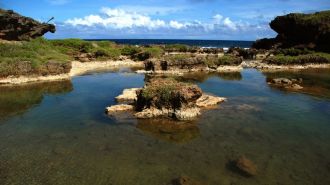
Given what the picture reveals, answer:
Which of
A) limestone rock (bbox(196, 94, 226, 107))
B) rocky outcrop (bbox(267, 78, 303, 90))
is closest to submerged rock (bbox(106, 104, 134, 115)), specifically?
limestone rock (bbox(196, 94, 226, 107))

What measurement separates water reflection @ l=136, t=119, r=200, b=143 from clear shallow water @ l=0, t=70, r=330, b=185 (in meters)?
0.08

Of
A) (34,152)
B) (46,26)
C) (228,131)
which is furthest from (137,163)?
(46,26)

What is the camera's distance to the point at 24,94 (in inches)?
1663

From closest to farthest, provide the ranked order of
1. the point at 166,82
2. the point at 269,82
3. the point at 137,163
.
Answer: the point at 137,163 → the point at 166,82 → the point at 269,82

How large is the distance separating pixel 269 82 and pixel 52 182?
40845 millimetres

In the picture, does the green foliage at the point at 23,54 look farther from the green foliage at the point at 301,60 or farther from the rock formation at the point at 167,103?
the green foliage at the point at 301,60

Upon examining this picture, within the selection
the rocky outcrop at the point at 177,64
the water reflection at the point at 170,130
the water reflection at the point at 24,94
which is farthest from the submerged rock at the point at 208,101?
the rocky outcrop at the point at 177,64

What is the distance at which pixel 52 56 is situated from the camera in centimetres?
5947

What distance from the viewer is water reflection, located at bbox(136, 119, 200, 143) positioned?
26.1m

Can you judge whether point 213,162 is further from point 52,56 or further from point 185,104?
point 52,56

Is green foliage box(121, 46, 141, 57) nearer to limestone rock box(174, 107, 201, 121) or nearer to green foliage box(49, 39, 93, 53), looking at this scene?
green foliage box(49, 39, 93, 53)

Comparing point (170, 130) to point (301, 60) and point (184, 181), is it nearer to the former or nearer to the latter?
point (184, 181)

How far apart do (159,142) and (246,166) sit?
7.10 meters

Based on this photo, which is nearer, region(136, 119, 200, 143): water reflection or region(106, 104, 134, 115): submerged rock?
region(136, 119, 200, 143): water reflection
